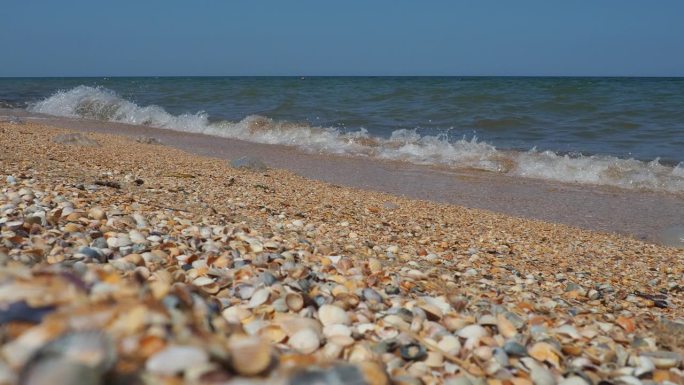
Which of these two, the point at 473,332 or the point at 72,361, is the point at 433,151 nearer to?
the point at 473,332

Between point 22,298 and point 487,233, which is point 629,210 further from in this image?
point 22,298

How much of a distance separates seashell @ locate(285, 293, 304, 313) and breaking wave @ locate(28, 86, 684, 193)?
300 inches

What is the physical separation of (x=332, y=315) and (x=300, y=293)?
213 millimetres

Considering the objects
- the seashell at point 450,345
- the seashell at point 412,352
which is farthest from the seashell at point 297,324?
the seashell at point 450,345

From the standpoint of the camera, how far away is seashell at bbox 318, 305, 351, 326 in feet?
6.29

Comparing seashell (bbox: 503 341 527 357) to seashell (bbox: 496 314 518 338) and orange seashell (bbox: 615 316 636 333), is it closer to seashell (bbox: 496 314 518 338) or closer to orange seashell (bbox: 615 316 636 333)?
seashell (bbox: 496 314 518 338)

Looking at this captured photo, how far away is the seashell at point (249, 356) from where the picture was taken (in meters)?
1.14

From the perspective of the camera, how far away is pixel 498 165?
987cm

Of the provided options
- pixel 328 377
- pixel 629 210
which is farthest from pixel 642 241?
pixel 328 377

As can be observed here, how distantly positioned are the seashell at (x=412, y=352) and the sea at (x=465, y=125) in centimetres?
761

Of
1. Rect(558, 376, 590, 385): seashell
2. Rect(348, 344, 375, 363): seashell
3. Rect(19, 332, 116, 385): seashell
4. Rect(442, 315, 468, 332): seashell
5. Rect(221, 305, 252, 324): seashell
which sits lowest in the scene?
Rect(558, 376, 590, 385): seashell

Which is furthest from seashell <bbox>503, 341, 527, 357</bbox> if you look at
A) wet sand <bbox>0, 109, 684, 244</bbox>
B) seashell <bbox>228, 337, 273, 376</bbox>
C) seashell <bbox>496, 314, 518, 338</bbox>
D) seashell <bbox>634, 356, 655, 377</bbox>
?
wet sand <bbox>0, 109, 684, 244</bbox>

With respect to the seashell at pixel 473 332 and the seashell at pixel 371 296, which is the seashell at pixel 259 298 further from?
the seashell at pixel 473 332

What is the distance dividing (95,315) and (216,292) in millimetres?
1019
